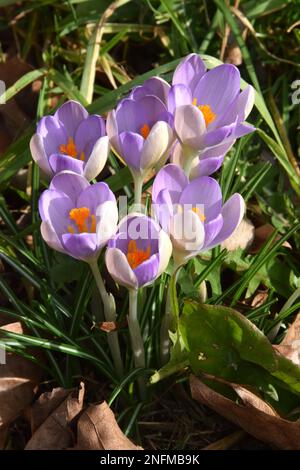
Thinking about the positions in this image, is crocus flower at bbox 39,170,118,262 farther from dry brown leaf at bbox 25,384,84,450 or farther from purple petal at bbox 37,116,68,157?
dry brown leaf at bbox 25,384,84,450

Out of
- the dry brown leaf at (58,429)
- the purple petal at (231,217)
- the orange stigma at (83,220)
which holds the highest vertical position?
the orange stigma at (83,220)

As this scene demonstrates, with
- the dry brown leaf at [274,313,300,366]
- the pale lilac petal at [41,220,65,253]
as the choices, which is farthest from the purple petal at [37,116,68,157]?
the dry brown leaf at [274,313,300,366]

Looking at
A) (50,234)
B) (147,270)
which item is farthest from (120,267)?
(50,234)

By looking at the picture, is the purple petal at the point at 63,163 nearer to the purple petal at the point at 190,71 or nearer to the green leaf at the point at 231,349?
the purple petal at the point at 190,71

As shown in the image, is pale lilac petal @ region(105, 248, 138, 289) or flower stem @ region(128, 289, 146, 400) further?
flower stem @ region(128, 289, 146, 400)

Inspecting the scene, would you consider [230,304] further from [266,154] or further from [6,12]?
[6,12]

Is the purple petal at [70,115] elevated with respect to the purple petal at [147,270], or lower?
elevated

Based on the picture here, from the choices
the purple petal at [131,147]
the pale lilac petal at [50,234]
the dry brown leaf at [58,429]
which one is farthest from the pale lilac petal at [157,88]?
the dry brown leaf at [58,429]
